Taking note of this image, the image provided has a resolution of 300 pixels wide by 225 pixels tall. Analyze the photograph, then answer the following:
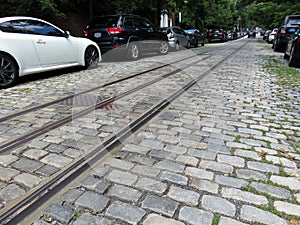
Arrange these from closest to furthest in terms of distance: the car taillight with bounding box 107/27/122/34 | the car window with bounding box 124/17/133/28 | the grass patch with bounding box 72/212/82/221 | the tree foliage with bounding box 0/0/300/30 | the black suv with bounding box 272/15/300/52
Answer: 1. the grass patch with bounding box 72/212/82/221
2. the car taillight with bounding box 107/27/122/34
3. the car window with bounding box 124/17/133/28
4. the tree foliage with bounding box 0/0/300/30
5. the black suv with bounding box 272/15/300/52

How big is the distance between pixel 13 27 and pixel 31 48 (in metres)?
0.59

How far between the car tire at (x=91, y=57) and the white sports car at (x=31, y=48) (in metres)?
0.43

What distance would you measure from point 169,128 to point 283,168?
153 cm

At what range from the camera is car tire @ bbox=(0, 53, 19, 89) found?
226 inches

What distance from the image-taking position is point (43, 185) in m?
2.28

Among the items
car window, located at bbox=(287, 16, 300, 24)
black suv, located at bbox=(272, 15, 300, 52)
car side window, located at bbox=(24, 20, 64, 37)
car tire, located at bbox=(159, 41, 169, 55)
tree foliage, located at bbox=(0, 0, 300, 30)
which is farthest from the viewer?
car window, located at bbox=(287, 16, 300, 24)

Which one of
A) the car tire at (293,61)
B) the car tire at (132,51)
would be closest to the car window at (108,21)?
the car tire at (132,51)

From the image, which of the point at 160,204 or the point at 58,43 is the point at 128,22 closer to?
the point at 58,43

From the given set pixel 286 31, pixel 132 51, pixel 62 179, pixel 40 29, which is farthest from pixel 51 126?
pixel 286 31

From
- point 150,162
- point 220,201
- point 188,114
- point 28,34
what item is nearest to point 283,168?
point 220,201

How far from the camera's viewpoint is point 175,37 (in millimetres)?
16391

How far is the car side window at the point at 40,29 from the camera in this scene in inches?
255

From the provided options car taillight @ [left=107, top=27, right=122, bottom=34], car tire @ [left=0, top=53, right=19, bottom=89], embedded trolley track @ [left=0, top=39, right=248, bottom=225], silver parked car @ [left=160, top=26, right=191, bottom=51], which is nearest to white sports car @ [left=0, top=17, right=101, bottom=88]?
car tire @ [left=0, top=53, right=19, bottom=89]

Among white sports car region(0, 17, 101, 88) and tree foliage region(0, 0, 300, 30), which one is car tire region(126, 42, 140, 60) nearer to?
white sports car region(0, 17, 101, 88)
